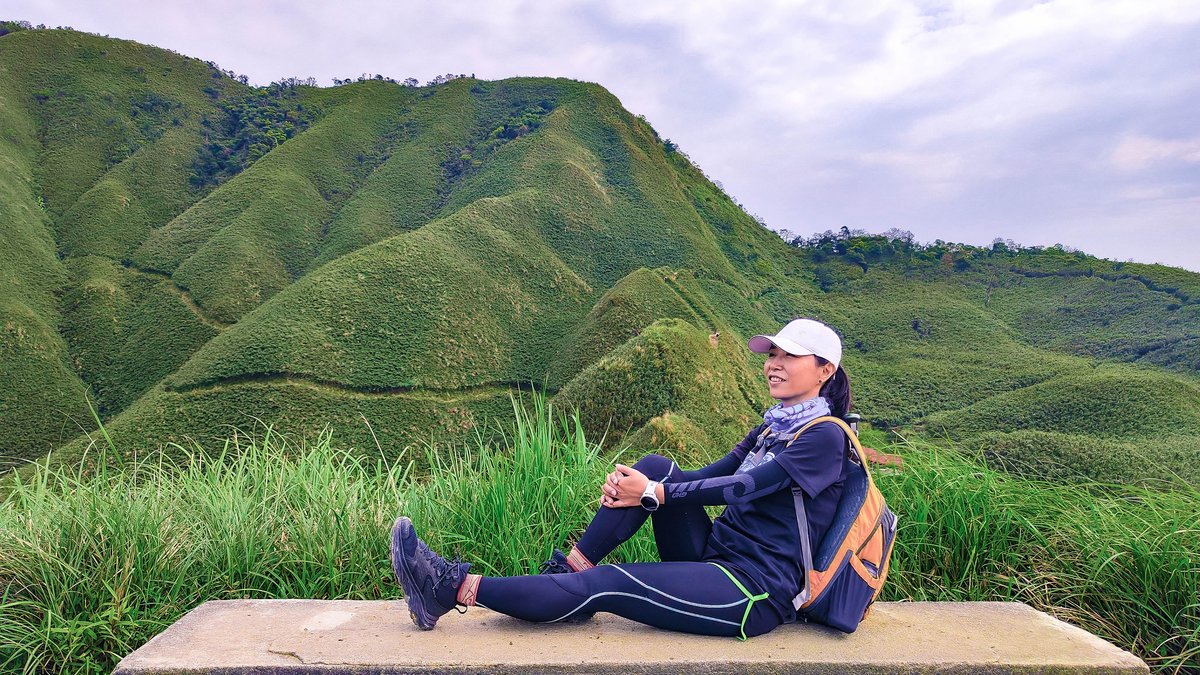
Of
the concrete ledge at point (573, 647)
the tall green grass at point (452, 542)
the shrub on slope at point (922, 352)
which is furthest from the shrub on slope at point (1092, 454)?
the concrete ledge at point (573, 647)

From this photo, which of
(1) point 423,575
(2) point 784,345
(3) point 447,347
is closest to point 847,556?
(2) point 784,345

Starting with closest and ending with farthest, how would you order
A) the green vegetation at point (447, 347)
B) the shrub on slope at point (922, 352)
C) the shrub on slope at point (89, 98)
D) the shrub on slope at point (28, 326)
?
the green vegetation at point (447, 347) → the shrub on slope at point (28, 326) → the shrub on slope at point (922, 352) → the shrub on slope at point (89, 98)

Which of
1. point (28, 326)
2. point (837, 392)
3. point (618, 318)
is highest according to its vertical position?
point (618, 318)

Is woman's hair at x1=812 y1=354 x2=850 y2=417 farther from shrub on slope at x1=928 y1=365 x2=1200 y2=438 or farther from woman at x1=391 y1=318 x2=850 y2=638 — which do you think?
shrub on slope at x1=928 y1=365 x2=1200 y2=438

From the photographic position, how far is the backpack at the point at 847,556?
284 centimetres

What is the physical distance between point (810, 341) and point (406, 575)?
1837 mm

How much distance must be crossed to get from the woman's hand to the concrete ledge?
491mm

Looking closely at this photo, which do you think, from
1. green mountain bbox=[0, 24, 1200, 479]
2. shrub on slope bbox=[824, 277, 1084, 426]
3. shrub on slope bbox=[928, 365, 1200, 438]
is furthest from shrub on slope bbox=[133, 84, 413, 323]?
shrub on slope bbox=[928, 365, 1200, 438]

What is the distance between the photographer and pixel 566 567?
121 inches

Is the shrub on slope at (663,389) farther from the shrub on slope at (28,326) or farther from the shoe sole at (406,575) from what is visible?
the shoe sole at (406,575)

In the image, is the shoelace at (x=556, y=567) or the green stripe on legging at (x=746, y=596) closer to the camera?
the green stripe on legging at (x=746, y=596)

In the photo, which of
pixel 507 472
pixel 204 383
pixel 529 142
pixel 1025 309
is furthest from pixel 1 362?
pixel 1025 309

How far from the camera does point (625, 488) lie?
2938mm

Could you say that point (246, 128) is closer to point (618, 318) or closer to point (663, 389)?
point (618, 318)
